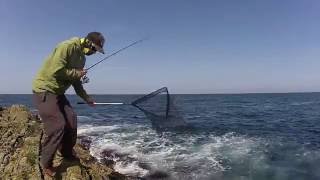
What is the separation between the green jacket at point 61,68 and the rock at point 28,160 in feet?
5.29

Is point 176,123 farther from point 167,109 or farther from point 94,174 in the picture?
point 94,174

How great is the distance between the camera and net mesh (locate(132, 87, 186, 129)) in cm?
1039

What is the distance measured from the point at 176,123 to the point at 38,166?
5445mm

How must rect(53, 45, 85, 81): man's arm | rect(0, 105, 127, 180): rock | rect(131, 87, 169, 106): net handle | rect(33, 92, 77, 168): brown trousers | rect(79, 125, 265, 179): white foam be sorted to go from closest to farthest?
rect(53, 45, 85, 81): man's arm < rect(33, 92, 77, 168): brown trousers < rect(0, 105, 127, 180): rock < rect(131, 87, 169, 106): net handle < rect(79, 125, 265, 179): white foam

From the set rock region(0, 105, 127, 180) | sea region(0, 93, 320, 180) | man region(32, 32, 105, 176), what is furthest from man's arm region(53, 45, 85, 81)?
sea region(0, 93, 320, 180)

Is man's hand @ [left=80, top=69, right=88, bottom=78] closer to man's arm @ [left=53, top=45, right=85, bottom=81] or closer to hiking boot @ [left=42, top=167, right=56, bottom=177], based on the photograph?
man's arm @ [left=53, top=45, right=85, bottom=81]

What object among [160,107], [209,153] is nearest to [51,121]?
[160,107]

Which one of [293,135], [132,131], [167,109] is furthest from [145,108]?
[293,135]

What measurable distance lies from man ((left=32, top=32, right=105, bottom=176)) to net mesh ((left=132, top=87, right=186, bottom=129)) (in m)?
4.00

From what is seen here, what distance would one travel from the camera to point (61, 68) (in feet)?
19.1

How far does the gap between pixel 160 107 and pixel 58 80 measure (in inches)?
213

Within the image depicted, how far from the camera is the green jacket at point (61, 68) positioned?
582 centimetres

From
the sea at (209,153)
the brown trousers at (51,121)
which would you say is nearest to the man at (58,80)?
the brown trousers at (51,121)

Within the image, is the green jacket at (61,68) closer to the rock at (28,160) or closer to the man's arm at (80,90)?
the man's arm at (80,90)
